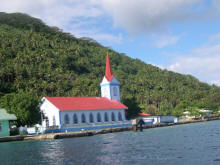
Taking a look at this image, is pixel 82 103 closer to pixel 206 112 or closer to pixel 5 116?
pixel 5 116

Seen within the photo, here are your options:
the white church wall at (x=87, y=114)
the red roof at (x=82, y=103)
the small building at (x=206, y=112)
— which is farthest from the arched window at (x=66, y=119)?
the small building at (x=206, y=112)

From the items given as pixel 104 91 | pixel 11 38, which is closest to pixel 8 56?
pixel 11 38

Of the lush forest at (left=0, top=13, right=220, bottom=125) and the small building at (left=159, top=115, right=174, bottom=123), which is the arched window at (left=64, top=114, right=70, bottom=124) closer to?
the lush forest at (left=0, top=13, right=220, bottom=125)

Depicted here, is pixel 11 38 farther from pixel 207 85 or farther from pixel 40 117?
pixel 207 85

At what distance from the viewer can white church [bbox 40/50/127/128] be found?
4994 centimetres

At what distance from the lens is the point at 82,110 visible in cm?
5234

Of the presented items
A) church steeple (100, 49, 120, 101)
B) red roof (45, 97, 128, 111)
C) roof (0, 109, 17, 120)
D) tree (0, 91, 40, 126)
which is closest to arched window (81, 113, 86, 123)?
red roof (45, 97, 128, 111)

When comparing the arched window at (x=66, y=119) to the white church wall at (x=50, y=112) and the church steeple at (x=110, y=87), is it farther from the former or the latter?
the church steeple at (x=110, y=87)

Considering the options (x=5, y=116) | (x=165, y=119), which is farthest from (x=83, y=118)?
(x=165, y=119)

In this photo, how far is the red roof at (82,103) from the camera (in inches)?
2013

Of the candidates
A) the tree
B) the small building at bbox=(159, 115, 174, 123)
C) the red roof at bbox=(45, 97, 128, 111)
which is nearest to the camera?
the tree

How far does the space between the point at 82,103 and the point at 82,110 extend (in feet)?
7.83

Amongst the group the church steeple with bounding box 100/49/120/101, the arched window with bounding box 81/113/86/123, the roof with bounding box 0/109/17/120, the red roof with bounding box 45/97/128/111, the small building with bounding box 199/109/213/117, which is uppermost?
the church steeple with bounding box 100/49/120/101

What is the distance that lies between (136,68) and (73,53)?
46.2 meters
